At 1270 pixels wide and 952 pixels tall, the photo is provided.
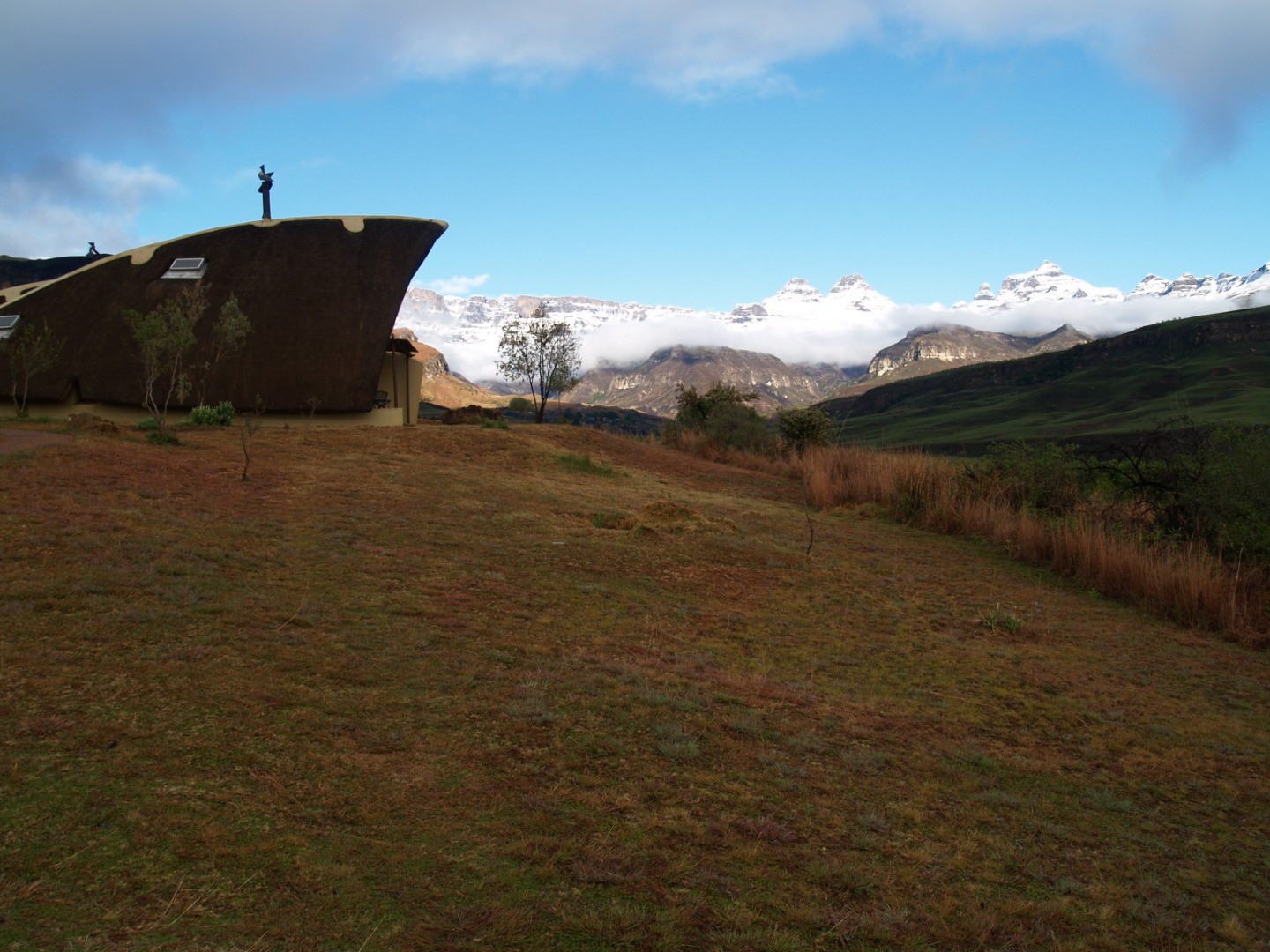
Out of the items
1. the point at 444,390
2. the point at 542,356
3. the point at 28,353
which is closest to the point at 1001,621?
the point at 28,353

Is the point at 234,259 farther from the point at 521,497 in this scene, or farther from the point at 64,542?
the point at 64,542

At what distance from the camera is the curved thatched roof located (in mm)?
22547

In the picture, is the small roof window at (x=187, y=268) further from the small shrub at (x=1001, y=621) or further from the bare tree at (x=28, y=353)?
the small shrub at (x=1001, y=621)

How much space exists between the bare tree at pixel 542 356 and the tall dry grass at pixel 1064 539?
46.6 ft

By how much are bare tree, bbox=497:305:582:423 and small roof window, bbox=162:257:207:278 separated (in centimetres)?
933

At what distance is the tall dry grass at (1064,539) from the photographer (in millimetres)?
9516

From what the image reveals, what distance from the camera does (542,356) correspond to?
30.5m

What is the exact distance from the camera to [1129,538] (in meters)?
11.1

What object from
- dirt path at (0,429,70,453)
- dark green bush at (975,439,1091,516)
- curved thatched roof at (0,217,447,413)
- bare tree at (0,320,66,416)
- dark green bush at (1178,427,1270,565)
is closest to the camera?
dark green bush at (1178,427,1270,565)

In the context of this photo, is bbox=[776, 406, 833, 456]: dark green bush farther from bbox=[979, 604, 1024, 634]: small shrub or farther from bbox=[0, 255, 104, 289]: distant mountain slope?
bbox=[0, 255, 104, 289]: distant mountain slope

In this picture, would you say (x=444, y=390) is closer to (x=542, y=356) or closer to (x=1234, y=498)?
(x=542, y=356)

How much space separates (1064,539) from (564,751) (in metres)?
9.26

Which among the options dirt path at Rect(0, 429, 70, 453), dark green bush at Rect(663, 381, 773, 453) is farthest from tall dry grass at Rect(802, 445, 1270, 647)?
dirt path at Rect(0, 429, 70, 453)

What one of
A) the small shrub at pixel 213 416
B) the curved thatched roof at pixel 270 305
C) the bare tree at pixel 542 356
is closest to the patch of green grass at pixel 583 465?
the small shrub at pixel 213 416
